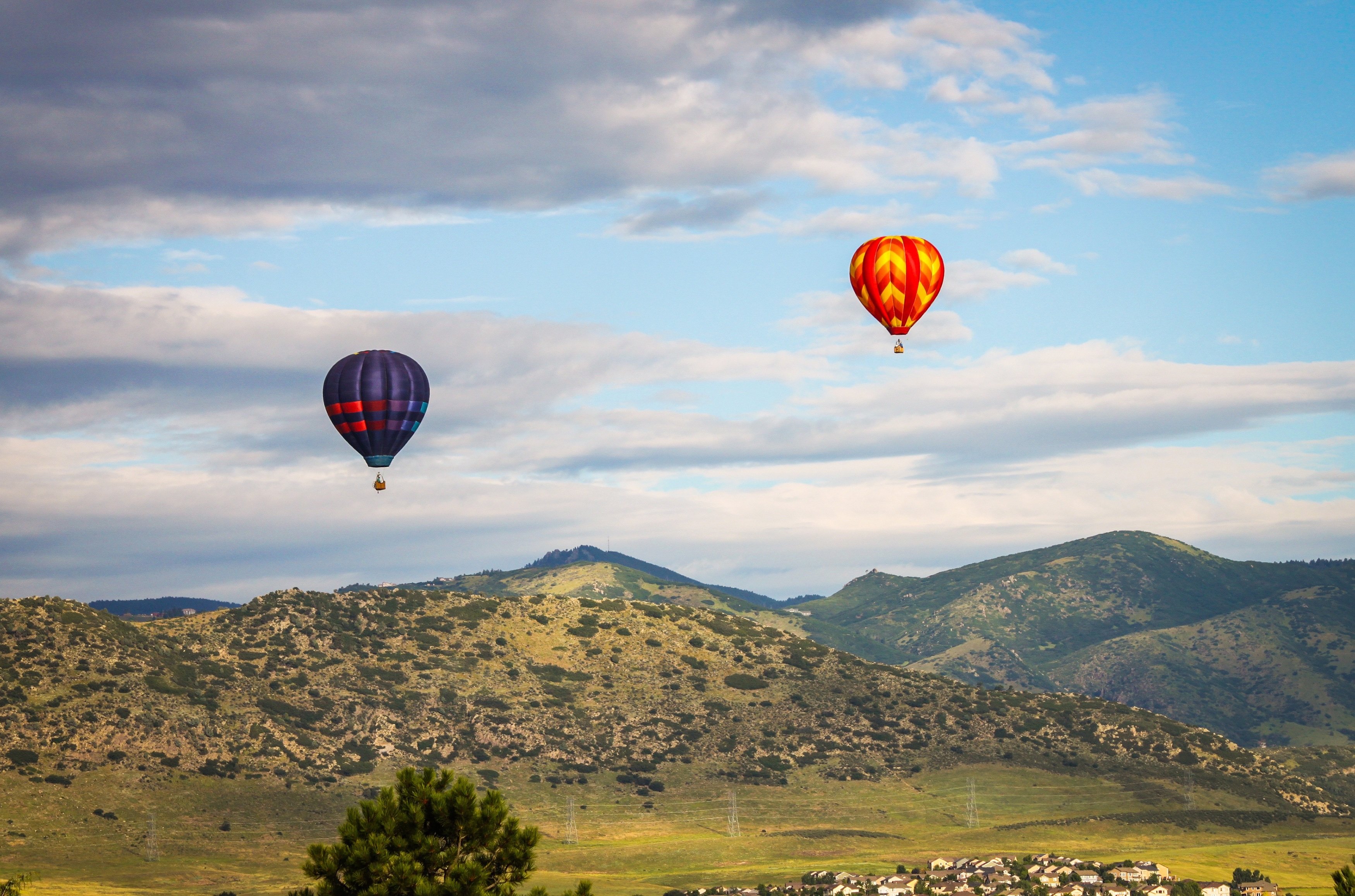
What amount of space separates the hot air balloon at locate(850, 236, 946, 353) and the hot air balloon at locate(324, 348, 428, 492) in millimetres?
35854

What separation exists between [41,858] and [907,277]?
366ft

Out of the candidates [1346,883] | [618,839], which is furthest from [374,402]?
[618,839]

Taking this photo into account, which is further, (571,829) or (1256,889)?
(571,829)

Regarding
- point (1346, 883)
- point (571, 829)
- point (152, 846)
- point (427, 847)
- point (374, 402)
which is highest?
point (374, 402)

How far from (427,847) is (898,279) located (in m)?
68.1

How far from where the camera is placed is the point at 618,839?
179m

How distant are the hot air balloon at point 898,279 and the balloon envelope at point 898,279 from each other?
0.03 metres

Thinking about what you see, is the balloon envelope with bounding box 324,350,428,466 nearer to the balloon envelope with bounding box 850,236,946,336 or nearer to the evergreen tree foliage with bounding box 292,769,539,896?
the balloon envelope with bounding box 850,236,946,336

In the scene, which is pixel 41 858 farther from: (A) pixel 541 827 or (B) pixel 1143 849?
(B) pixel 1143 849

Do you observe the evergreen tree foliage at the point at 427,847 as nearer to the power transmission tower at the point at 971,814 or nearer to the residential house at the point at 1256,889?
the residential house at the point at 1256,889

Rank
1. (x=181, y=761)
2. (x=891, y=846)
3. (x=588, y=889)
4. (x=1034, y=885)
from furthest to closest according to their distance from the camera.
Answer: (x=181, y=761), (x=891, y=846), (x=1034, y=885), (x=588, y=889)

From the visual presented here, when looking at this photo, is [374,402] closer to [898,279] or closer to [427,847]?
Result: [898,279]

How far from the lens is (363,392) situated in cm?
10681

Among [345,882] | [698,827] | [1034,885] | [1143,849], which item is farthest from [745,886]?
[345,882]
